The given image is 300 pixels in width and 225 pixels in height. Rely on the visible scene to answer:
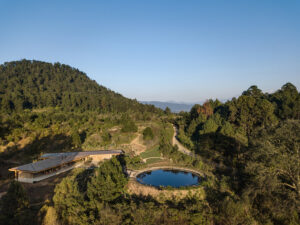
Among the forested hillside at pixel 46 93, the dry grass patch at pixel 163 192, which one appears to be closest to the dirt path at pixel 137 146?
the dry grass patch at pixel 163 192

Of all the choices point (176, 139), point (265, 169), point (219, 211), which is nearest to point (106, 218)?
→ point (219, 211)

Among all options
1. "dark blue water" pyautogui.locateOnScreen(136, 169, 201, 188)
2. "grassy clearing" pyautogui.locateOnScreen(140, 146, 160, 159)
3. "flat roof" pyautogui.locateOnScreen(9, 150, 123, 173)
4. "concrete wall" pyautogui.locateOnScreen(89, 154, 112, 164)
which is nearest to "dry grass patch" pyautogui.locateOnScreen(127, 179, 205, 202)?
"dark blue water" pyautogui.locateOnScreen(136, 169, 201, 188)

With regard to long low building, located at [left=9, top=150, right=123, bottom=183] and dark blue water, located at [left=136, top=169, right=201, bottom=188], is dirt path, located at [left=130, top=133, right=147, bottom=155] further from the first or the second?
dark blue water, located at [left=136, top=169, right=201, bottom=188]

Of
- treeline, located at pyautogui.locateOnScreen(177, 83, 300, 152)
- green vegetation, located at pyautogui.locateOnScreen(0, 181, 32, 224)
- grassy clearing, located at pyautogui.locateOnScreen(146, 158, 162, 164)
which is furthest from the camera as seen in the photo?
treeline, located at pyautogui.locateOnScreen(177, 83, 300, 152)

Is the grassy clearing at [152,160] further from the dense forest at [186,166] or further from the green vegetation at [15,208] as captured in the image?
the green vegetation at [15,208]

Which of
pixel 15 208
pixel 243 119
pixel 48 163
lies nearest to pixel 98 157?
pixel 48 163

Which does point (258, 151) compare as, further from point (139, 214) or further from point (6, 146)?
point (6, 146)
